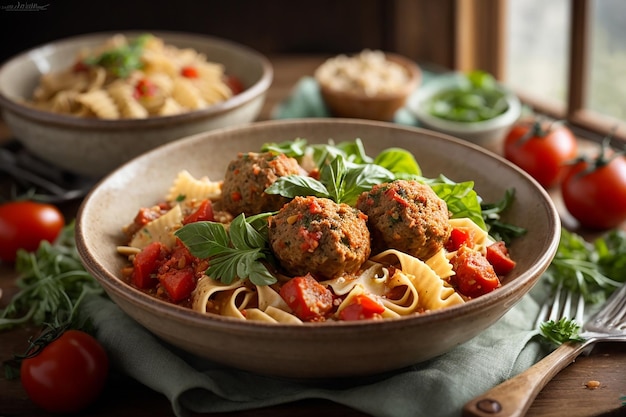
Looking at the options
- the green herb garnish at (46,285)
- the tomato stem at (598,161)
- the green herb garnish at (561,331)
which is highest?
the green herb garnish at (46,285)

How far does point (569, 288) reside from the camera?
5227mm

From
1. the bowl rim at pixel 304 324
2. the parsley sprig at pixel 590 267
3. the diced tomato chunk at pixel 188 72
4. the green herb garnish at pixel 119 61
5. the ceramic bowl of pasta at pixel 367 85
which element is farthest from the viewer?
the ceramic bowl of pasta at pixel 367 85

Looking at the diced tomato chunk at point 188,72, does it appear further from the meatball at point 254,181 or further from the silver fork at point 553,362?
the silver fork at point 553,362

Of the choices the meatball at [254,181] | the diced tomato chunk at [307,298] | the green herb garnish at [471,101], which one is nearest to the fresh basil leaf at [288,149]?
the meatball at [254,181]

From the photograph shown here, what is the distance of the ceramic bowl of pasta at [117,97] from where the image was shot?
258 inches

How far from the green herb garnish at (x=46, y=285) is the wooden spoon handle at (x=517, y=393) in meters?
2.68

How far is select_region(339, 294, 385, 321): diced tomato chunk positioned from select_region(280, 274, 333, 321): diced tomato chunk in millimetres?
130

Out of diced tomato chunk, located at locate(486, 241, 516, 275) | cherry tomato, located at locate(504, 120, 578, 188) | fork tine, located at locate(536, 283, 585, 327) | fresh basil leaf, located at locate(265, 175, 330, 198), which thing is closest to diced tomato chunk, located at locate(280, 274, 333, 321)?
fresh basil leaf, located at locate(265, 175, 330, 198)

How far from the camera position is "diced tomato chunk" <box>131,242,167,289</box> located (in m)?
4.69

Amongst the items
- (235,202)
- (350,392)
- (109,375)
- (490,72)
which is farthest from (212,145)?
(490,72)

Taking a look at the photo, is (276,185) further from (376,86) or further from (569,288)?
(376,86)

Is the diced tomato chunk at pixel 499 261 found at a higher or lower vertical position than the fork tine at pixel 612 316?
higher

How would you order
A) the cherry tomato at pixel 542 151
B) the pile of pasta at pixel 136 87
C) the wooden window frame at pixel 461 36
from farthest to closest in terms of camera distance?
the wooden window frame at pixel 461 36 < the pile of pasta at pixel 136 87 < the cherry tomato at pixel 542 151

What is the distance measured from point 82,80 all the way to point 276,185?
3.62 m
